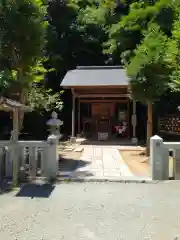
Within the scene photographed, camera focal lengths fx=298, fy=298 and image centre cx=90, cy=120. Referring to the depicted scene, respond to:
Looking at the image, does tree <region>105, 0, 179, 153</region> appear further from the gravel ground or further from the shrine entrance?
the gravel ground

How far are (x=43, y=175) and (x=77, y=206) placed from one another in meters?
2.21

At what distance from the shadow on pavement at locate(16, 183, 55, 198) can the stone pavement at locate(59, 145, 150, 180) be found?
3.40ft

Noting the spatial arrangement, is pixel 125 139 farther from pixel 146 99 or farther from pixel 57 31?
pixel 57 31

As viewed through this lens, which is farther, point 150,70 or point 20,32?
point 150,70

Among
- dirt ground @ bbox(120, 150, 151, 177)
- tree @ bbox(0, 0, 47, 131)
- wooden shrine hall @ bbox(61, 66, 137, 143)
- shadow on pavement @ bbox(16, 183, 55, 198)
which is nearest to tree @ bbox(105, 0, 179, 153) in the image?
dirt ground @ bbox(120, 150, 151, 177)

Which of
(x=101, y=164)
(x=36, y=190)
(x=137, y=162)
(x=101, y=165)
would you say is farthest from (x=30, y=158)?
(x=137, y=162)

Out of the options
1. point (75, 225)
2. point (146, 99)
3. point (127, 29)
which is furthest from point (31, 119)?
point (75, 225)

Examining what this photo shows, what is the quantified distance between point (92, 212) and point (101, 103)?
522 inches

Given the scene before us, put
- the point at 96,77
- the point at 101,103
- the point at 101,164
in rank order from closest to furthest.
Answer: the point at 101,164 → the point at 96,77 → the point at 101,103

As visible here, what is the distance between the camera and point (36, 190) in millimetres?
6496

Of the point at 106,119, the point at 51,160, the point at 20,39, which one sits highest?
the point at 20,39

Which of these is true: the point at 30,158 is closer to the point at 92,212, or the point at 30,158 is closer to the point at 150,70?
the point at 92,212

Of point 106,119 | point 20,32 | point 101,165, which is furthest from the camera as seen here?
point 106,119

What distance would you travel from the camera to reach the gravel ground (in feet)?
14.0
